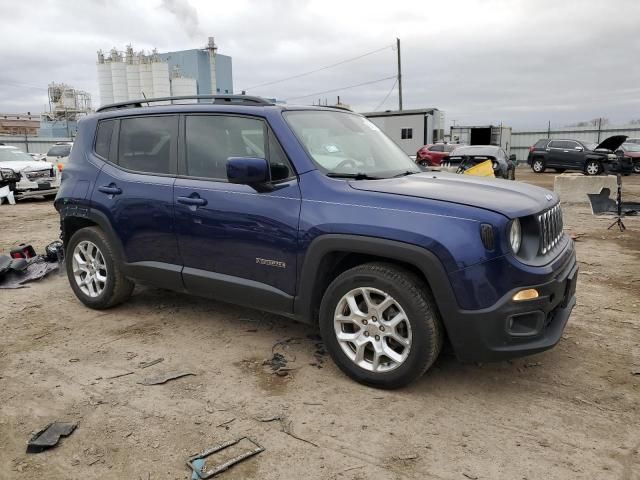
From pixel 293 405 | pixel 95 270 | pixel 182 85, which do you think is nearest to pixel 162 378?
pixel 293 405

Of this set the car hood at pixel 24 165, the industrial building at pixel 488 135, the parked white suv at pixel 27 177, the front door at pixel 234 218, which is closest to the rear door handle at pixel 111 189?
the front door at pixel 234 218

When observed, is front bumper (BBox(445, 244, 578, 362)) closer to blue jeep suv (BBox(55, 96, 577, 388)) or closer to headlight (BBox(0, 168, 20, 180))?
blue jeep suv (BBox(55, 96, 577, 388))

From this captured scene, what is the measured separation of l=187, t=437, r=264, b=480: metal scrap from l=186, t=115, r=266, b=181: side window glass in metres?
1.95

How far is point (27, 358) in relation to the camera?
3932mm

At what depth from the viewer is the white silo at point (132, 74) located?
4453 cm

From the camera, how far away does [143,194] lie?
4.28 m

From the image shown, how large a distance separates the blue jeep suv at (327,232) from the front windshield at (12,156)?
39.7 feet

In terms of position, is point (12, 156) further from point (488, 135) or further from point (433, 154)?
point (488, 135)

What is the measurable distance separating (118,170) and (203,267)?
135cm

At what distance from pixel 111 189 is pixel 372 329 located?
2720 mm

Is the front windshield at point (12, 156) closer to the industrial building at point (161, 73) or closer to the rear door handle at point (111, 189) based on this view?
the rear door handle at point (111, 189)

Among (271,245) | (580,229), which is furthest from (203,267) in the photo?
(580,229)

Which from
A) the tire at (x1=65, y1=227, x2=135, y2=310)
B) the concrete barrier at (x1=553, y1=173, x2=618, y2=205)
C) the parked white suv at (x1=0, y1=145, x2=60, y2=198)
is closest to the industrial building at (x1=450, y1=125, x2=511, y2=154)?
the concrete barrier at (x1=553, y1=173, x2=618, y2=205)

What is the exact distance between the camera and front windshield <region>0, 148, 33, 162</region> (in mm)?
14828
